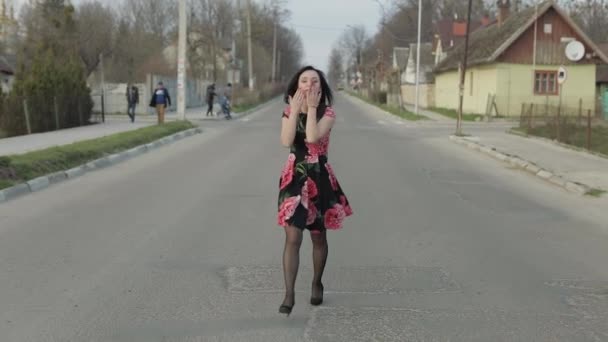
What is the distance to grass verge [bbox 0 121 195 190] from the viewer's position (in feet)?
37.6

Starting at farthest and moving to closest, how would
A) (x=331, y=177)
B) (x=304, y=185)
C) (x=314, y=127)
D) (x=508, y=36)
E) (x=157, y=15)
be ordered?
(x=157, y=15) < (x=508, y=36) < (x=331, y=177) < (x=304, y=185) < (x=314, y=127)

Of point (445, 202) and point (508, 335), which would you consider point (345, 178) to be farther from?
point (508, 335)

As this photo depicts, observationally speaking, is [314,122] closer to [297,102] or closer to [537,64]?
[297,102]

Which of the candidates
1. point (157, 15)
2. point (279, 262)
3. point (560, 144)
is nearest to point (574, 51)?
point (560, 144)

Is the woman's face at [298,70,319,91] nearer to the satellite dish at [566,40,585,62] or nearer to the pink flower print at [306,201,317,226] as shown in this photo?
the pink flower print at [306,201,317,226]

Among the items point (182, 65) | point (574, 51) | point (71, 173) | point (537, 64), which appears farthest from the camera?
point (537, 64)

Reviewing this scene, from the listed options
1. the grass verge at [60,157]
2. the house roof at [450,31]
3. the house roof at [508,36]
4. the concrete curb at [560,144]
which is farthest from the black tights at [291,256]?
the house roof at [450,31]

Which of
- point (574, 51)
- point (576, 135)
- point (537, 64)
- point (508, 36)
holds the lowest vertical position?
point (576, 135)

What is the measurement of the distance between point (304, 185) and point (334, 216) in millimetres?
358

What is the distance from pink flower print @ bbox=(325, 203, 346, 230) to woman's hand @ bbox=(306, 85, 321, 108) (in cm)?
75

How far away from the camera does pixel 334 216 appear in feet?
17.2

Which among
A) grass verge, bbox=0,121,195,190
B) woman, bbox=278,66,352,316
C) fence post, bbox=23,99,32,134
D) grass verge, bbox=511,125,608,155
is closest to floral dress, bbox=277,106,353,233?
woman, bbox=278,66,352,316

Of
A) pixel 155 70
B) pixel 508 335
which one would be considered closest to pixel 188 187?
pixel 508 335

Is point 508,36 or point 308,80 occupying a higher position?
point 508,36
